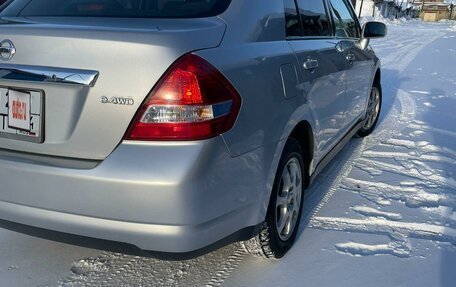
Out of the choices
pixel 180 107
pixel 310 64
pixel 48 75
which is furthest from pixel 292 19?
pixel 48 75

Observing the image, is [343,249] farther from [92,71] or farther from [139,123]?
[92,71]

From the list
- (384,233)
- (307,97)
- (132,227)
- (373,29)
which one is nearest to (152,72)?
(132,227)

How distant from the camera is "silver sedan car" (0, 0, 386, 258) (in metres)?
1.87

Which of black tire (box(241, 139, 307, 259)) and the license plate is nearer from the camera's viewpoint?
the license plate

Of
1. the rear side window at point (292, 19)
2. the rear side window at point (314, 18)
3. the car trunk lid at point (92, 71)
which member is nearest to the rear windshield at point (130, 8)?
the car trunk lid at point (92, 71)

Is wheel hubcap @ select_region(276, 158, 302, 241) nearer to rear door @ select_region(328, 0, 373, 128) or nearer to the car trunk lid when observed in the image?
the car trunk lid

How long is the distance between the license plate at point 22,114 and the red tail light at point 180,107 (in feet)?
1.37

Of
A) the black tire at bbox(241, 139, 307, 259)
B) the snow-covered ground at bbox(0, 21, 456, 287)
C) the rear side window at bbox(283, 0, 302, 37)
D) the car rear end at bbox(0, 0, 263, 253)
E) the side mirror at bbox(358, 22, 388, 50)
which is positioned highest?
the rear side window at bbox(283, 0, 302, 37)

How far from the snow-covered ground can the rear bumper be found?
547 millimetres

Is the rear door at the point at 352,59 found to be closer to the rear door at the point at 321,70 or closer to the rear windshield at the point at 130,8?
the rear door at the point at 321,70

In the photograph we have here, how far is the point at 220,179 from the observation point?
1976 mm

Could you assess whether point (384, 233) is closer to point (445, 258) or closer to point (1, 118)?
point (445, 258)

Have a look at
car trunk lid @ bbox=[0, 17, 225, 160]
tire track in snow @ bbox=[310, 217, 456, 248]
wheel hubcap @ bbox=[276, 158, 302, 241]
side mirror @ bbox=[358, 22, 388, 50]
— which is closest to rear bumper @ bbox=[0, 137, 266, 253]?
car trunk lid @ bbox=[0, 17, 225, 160]

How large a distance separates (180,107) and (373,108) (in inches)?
165
